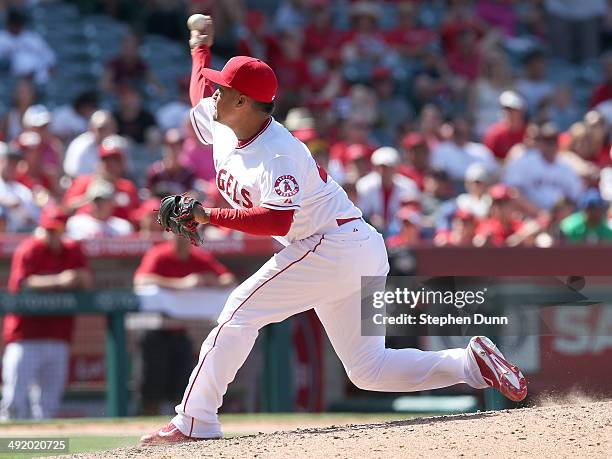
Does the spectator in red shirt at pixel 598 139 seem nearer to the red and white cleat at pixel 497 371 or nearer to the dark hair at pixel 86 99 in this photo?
the dark hair at pixel 86 99

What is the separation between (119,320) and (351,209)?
12.7ft

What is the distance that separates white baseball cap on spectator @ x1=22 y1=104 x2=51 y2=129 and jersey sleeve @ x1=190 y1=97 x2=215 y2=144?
516cm

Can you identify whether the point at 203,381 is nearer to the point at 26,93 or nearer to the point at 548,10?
the point at 26,93

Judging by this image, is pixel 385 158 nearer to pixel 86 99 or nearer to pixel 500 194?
pixel 500 194

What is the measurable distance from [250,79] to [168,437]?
5.47 ft

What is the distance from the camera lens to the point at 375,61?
14.3m

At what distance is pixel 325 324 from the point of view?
19.5 ft

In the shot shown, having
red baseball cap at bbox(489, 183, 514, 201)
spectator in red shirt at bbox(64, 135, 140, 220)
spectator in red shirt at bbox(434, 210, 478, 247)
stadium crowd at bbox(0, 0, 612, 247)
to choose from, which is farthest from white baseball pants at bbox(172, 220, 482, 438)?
spectator in red shirt at bbox(64, 135, 140, 220)

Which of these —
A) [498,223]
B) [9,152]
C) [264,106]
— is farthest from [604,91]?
[264,106]

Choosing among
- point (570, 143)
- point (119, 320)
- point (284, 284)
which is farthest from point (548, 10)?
point (284, 284)

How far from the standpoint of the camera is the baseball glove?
5379 mm

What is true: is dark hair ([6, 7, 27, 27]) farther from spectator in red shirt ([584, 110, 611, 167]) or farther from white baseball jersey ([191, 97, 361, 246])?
white baseball jersey ([191, 97, 361, 246])

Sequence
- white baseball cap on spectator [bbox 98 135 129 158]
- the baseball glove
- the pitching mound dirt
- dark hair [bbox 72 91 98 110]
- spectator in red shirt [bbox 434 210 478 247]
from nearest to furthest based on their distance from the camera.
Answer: the pitching mound dirt → the baseball glove → spectator in red shirt [bbox 434 210 478 247] → white baseball cap on spectator [bbox 98 135 129 158] → dark hair [bbox 72 91 98 110]

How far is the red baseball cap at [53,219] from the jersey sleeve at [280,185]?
14.2 feet
